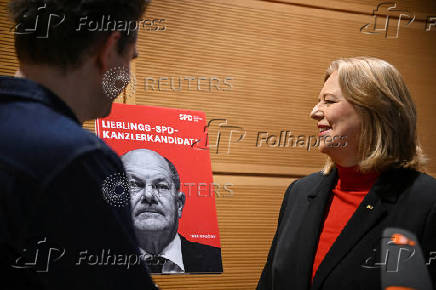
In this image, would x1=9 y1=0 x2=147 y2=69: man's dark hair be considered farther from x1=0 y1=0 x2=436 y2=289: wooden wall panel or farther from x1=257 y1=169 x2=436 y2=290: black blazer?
x1=0 y1=0 x2=436 y2=289: wooden wall panel

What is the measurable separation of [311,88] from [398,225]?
1313 millimetres

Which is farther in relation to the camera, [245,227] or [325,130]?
[245,227]

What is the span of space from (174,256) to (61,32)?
123 centimetres

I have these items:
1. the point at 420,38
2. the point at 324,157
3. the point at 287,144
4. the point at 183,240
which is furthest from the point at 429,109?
the point at 183,240

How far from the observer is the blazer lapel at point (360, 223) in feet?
5.88

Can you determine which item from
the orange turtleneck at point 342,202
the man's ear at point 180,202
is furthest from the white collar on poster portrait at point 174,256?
the orange turtleneck at point 342,202

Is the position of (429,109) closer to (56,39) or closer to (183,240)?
(183,240)

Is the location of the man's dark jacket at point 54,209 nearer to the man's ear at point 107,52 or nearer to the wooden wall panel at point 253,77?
the man's ear at point 107,52

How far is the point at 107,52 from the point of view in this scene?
38.0 inches

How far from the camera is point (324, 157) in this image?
2928mm

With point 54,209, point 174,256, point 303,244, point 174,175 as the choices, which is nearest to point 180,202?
point 174,175

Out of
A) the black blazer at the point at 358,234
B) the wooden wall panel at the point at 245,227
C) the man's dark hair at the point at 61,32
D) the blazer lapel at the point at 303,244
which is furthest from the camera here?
the wooden wall panel at the point at 245,227

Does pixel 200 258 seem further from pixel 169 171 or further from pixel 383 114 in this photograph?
pixel 383 114

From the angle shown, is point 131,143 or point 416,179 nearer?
point 416,179
